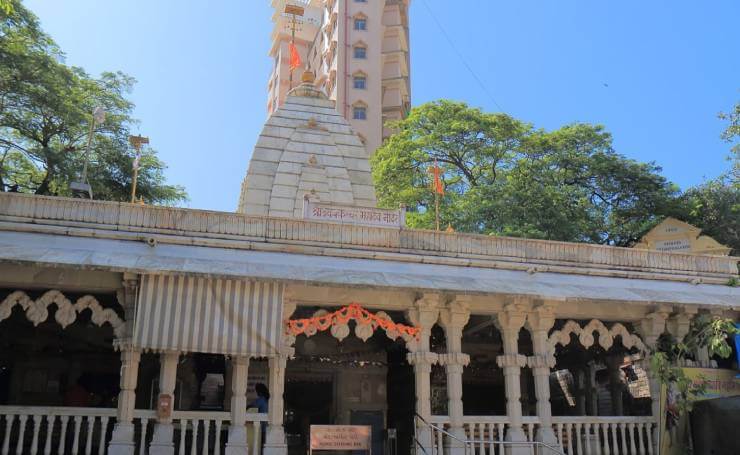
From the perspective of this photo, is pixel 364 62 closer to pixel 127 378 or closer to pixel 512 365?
pixel 512 365

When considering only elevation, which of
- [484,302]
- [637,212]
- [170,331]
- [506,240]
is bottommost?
[170,331]

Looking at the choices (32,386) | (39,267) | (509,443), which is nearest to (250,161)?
(32,386)

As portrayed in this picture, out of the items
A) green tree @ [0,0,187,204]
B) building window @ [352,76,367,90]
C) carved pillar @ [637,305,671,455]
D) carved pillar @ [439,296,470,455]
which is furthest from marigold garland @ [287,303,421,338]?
building window @ [352,76,367,90]

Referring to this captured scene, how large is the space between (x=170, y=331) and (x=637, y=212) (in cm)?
2654

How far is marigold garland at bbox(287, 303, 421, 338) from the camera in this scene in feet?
35.1

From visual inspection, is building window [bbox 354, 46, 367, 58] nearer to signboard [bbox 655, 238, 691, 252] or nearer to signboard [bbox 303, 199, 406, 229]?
signboard [bbox 655, 238, 691, 252]

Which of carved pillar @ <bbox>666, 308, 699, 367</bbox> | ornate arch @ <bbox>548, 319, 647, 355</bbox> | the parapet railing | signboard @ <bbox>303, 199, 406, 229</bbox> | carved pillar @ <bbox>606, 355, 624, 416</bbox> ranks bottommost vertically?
carved pillar @ <bbox>606, 355, 624, 416</bbox>

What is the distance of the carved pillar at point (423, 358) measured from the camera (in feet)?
34.8

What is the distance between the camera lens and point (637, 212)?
103 feet

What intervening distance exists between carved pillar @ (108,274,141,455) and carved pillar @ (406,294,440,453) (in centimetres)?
419

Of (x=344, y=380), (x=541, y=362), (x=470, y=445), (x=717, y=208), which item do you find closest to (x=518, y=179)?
(x=717, y=208)

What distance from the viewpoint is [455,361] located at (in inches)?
436

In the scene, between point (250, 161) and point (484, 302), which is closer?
point (484, 302)

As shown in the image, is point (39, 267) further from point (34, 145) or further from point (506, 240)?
point (34, 145)
